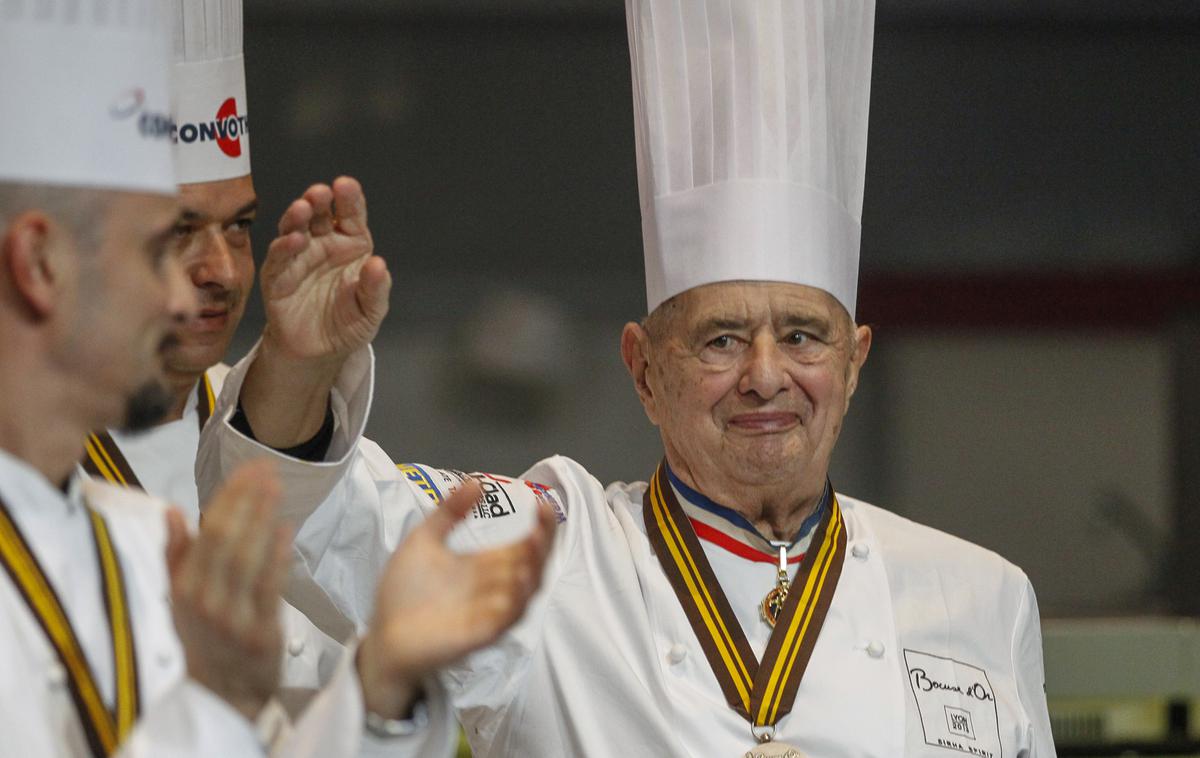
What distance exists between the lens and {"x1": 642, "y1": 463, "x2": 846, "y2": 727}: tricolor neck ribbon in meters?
1.96

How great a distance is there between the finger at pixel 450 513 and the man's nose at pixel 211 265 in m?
1.05

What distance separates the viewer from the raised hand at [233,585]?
113 centimetres

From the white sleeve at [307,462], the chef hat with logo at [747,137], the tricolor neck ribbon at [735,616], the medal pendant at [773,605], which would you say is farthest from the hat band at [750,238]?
the white sleeve at [307,462]

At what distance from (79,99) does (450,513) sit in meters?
0.42

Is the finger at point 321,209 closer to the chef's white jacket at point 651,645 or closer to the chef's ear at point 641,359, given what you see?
the chef's white jacket at point 651,645

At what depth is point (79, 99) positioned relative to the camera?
1237mm

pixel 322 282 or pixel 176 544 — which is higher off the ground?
pixel 322 282

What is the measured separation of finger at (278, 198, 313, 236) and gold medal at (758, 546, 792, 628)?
0.76 metres

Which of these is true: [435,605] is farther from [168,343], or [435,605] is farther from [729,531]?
[729,531]

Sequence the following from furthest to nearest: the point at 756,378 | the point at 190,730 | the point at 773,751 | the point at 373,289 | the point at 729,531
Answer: the point at 729,531 < the point at 756,378 < the point at 773,751 < the point at 373,289 < the point at 190,730

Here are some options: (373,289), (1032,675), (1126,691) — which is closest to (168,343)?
(373,289)

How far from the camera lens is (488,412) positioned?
3.96m

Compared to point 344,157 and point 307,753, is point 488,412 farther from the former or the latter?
point 307,753

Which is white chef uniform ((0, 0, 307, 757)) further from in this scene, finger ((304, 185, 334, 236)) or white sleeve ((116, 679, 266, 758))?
finger ((304, 185, 334, 236))
